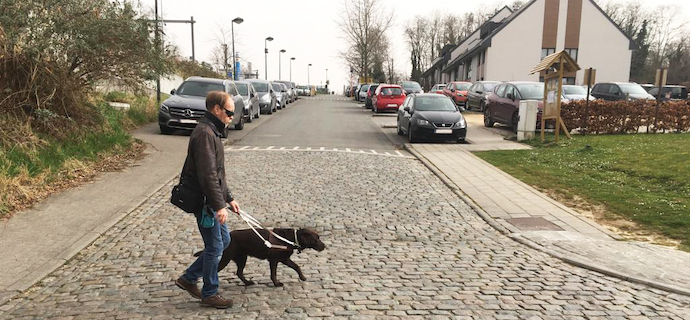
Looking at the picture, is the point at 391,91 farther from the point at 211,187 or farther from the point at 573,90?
the point at 211,187

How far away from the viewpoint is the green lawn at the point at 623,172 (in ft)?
24.5

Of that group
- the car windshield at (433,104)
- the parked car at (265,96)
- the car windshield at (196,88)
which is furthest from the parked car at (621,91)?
the car windshield at (196,88)

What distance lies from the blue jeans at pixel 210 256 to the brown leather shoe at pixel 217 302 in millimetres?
31

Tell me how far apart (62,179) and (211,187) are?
6.12m

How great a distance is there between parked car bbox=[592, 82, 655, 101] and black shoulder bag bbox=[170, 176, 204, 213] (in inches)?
981

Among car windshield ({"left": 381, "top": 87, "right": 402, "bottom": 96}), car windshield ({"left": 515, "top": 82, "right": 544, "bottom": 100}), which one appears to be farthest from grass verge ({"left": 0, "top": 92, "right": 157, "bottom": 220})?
car windshield ({"left": 381, "top": 87, "right": 402, "bottom": 96})

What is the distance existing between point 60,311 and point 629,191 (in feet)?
27.2

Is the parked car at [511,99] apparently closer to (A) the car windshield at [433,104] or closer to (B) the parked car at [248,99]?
(A) the car windshield at [433,104]

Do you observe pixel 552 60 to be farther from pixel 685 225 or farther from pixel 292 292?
pixel 292 292

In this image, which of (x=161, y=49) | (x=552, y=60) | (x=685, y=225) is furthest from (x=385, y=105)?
(x=685, y=225)

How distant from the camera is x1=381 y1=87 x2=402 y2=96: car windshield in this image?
2902 cm

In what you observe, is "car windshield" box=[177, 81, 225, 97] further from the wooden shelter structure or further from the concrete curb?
the concrete curb

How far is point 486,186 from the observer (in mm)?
9609

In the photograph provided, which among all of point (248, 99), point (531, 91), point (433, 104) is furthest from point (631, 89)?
point (248, 99)
